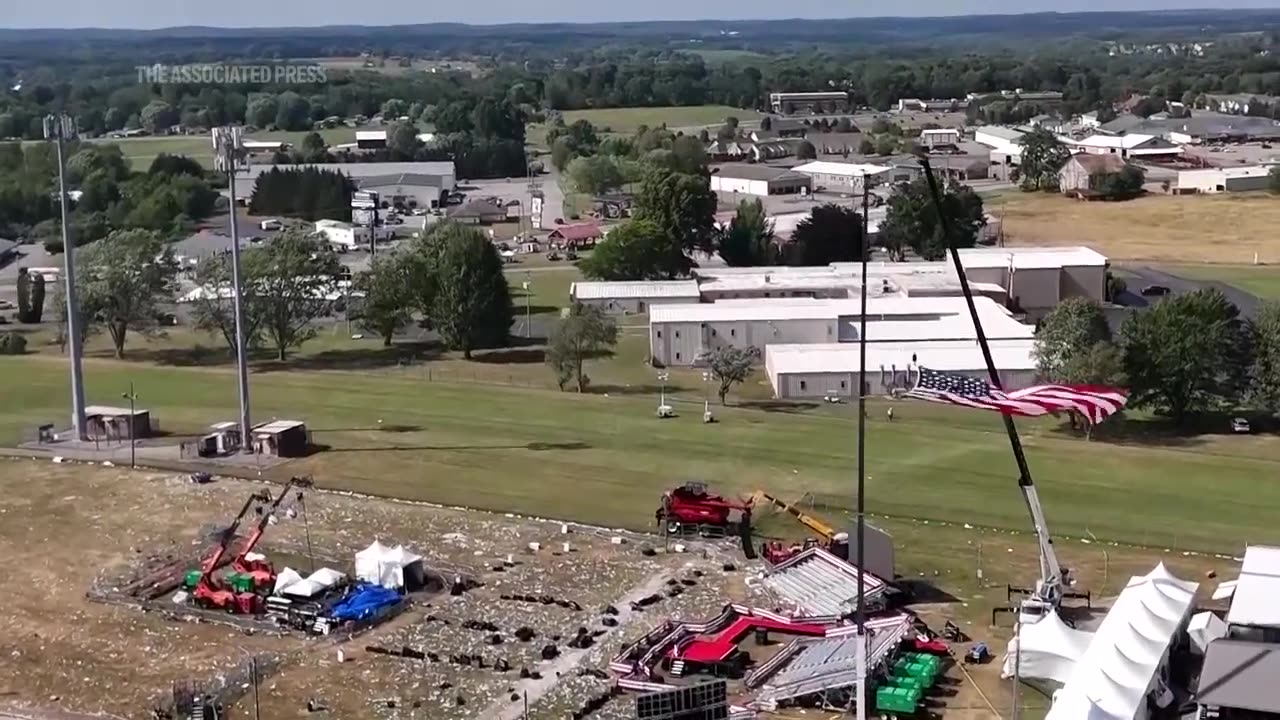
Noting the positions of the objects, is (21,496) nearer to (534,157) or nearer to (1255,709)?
(1255,709)

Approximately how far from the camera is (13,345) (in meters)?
44.4

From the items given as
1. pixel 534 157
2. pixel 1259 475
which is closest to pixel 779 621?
pixel 1259 475

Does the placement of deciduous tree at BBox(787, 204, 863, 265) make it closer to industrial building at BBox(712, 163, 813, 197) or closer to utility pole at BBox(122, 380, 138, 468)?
industrial building at BBox(712, 163, 813, 197)

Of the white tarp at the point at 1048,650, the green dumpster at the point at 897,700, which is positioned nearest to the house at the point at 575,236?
the white tarp at the point at 1048,650

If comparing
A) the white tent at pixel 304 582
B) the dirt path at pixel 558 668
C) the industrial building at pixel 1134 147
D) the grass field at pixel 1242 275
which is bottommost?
the dirt path at pixel 558 668

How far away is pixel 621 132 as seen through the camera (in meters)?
122

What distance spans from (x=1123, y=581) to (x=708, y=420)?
12.6m

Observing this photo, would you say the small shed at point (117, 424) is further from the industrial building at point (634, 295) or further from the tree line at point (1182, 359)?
the tree line at point (1182, 359)

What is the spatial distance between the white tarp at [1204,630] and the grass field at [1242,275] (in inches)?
1318

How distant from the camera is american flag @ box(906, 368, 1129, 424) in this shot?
58.7 feet

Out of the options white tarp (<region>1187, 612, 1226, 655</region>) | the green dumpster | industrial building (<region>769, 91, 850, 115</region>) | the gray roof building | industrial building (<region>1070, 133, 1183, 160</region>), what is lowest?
the green dumpster

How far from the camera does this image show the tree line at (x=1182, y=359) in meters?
33.2

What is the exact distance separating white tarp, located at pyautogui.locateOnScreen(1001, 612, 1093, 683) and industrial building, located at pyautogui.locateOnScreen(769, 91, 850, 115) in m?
125

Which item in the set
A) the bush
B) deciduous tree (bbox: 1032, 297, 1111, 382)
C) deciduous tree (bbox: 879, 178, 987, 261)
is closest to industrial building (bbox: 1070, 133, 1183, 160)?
deciduous tree (bbox: 879, 178, 987, 261)
